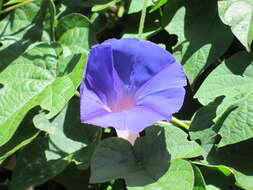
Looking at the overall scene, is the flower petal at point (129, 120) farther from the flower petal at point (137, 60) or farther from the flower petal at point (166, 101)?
the flower petal at point (137, 60)

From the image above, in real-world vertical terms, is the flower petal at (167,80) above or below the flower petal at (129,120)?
above

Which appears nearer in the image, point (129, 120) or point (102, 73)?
point (129, 120)

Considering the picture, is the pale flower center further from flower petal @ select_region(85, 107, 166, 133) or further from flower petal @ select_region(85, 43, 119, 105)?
flower petal @ select_region(85, 107, 166, 133)

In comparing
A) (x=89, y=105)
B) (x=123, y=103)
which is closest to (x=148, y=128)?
(x=123, y=103)

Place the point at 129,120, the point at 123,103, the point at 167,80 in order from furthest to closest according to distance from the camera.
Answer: the point at 123,103 → the point at 167,80 → the point at 129,120

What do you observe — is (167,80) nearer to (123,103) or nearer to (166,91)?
(166,91)

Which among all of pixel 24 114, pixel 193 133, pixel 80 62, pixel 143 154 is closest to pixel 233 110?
pixel 193 133

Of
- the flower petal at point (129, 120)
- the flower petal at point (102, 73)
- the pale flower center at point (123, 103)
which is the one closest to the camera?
the flower petal at point (129, 120)

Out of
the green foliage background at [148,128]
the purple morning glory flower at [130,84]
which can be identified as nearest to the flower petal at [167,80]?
the purple morning glory flower at [130,84]
